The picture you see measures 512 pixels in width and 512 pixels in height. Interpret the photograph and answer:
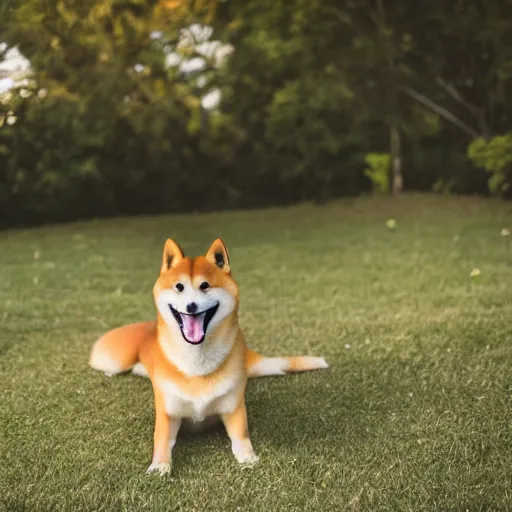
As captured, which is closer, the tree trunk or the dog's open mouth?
the dog's open mouth

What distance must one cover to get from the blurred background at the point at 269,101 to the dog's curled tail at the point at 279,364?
24.4ft

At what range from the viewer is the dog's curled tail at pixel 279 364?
2.89m

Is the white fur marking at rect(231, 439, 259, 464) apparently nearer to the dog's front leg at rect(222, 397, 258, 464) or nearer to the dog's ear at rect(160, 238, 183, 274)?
the dog's front leg at rect(222, 397, 258, 464)

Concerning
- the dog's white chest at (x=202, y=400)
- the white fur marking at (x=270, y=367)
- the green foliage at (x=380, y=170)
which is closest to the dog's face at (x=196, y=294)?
the dog's white chest at (x=202, y=400)

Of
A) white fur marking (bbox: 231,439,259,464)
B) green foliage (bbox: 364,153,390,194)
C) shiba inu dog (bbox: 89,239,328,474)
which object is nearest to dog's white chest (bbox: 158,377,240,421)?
shiba inu dog (bbox: 89,239,328,474)

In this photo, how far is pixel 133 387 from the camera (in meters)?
2.86

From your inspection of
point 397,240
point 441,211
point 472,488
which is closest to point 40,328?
point 472,488

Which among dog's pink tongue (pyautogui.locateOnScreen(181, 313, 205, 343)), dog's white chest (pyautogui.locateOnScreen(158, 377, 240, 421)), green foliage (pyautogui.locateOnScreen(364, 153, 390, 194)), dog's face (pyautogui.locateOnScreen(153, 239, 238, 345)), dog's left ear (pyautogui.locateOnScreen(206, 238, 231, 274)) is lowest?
green foliage (pyautogui.locateOnScreen(364, 153, 390, 194))

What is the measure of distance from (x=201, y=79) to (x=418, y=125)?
3779 mm

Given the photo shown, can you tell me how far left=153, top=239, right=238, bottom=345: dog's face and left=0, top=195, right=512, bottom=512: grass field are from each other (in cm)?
44

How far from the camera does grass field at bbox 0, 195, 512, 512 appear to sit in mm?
1993

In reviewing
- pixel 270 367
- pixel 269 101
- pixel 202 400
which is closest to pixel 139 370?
pixel 270 367

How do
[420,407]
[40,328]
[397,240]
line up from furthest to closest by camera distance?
[397,240], [40,328], [420,407]

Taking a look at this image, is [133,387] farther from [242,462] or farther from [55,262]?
[55,262]
